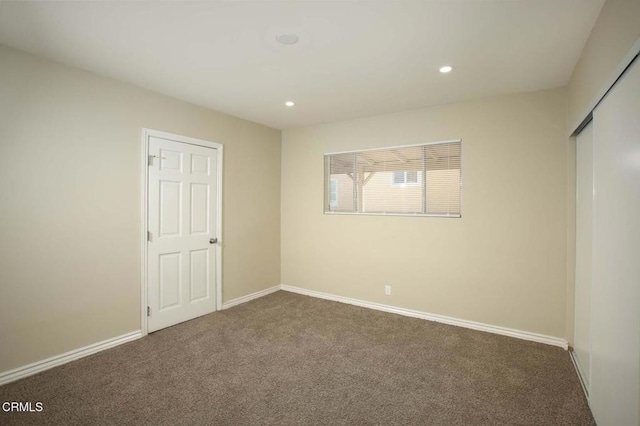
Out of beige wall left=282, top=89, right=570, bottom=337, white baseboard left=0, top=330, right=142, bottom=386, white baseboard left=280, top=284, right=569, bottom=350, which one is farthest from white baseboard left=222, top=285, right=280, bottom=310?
white baseboard left=0, top=330, right=142, bottom=386

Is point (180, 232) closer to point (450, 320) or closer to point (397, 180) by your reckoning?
point (397, 180)

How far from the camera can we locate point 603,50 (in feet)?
5.93

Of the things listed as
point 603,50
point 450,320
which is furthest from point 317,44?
point 450,320

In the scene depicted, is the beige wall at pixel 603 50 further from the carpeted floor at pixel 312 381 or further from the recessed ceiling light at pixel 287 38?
the carpeted floor at pixel 312 381

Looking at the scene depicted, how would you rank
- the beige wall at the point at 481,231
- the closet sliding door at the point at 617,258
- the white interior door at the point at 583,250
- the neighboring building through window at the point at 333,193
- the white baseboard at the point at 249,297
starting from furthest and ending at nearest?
the neighboring building through window at the point at 333,193 < the white baseboard at the point at 249,297 < the beige wall at the point at 481,231 < the white interior door at the point at 583,250 < the closet sliding door at the point at 617,258

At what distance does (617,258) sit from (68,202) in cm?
397

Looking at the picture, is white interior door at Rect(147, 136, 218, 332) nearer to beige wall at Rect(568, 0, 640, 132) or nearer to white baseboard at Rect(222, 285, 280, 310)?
white baseboard at Rect(222, 285, 280, 310)

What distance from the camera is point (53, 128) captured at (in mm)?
2576

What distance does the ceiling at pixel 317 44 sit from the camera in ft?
6.20

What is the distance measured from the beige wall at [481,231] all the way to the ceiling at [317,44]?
14.6 inches

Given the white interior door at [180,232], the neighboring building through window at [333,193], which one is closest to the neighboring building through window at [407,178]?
the neighboring building through window at [333,193]

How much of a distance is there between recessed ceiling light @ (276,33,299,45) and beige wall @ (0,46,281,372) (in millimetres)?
1823

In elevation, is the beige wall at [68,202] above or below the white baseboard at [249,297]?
above

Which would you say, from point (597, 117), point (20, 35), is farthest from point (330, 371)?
point (20, 35)
